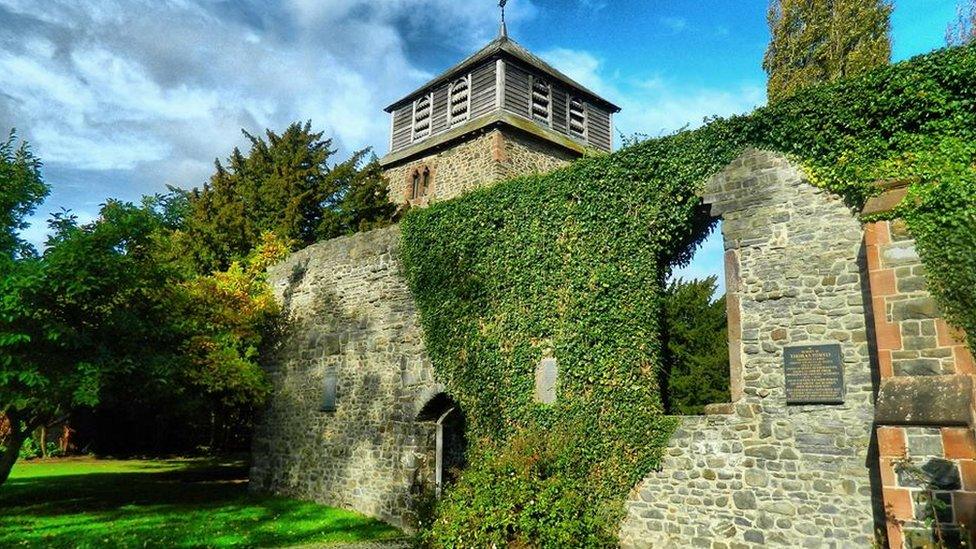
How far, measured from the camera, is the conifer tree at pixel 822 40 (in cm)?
1844

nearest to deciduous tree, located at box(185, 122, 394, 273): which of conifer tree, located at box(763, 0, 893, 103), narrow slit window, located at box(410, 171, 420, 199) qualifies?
narrow slit window, located at box(410, 171, 420, 199)

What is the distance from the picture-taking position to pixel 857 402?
703 centimetres

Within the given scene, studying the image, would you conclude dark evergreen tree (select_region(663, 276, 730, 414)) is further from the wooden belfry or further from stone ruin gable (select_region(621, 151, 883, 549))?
the wooden belfry

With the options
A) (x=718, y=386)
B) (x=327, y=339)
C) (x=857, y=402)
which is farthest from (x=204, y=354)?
(x=857, y=402)

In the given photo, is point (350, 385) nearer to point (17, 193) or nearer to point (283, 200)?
point (17, 193)

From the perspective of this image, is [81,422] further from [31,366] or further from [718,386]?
[718,386]

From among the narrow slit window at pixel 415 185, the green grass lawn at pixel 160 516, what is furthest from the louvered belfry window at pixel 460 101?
the green grass lawn at pixel 160 516

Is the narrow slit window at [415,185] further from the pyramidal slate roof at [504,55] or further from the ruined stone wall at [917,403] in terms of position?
the ruined stone wall at [917,403]

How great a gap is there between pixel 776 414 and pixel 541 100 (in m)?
18.1

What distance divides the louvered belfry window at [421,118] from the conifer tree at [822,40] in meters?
12.1

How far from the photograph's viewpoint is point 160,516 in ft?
36.0

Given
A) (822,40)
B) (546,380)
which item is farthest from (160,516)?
(822,40)

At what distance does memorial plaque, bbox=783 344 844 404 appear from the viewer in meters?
7.21

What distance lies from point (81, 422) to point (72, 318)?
1764 cm
